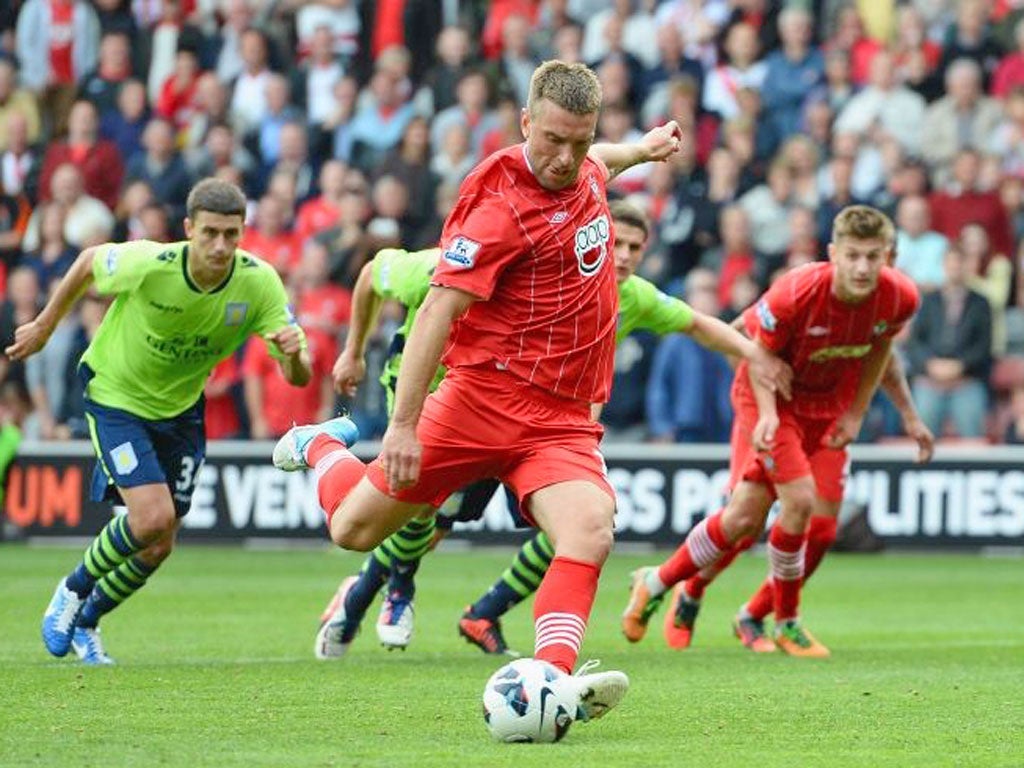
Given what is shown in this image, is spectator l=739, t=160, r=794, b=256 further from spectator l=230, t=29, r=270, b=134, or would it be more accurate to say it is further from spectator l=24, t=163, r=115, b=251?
spectator l=24, t=163, r=115, b=251

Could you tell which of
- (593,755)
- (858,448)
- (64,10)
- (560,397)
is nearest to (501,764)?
(593,755)

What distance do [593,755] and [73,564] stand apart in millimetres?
11136

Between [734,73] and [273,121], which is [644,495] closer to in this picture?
[734,73]

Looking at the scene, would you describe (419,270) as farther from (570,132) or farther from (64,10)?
(64,10)

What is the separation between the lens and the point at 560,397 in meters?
8.20

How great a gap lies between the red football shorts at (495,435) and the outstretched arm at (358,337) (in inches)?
105

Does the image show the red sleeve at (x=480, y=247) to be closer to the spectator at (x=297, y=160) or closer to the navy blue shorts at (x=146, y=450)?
the navy blue shorts at (x=146, y=450)

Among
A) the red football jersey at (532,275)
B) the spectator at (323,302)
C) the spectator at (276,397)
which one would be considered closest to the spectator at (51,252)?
the spectator at (276,397)

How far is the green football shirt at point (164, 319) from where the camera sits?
1103cm

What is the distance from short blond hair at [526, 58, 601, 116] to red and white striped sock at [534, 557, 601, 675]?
1.60m

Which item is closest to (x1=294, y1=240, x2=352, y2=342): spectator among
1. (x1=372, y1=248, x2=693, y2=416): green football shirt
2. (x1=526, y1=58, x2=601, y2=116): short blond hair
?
(x1=372, y1=248, x2=693, y2=416): green football shirt

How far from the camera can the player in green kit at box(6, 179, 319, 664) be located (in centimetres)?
1085

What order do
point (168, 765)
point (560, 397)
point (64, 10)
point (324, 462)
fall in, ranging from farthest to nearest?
1. point (64, 10)
2. point (324, 462)
3. point (560, 397)
4. point (168, 765)

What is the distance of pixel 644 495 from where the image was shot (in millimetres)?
19266
